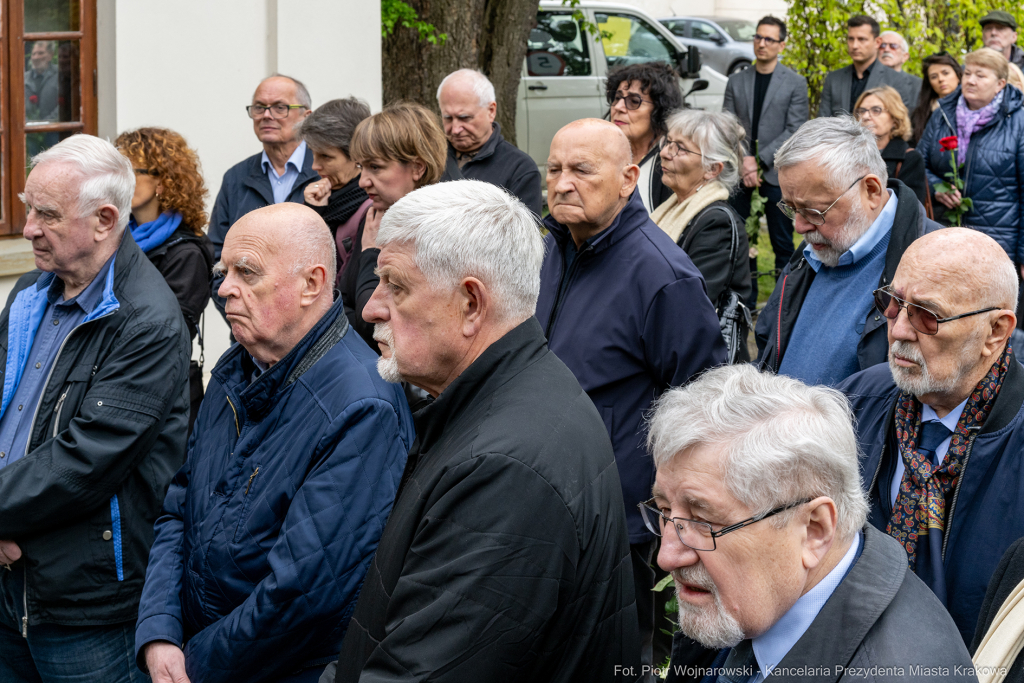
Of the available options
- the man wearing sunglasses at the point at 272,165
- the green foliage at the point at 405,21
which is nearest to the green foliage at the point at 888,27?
the green foliage at the point at 405,21

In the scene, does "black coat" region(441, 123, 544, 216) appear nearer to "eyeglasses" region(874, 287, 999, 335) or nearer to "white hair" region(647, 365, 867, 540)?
"eyeglasses" region(874, 287, 999, 335)

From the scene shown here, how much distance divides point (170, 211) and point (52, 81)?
2512mm

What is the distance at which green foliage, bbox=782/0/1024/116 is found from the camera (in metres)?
11.5

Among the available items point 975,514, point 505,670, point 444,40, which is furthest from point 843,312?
point 444,40

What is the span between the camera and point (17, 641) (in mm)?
3387

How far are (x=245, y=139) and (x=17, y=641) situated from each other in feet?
14.2

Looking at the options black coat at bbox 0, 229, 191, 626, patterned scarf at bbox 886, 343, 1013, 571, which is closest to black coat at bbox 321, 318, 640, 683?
patterned scarf at bbox 886, 343, 1013, 571

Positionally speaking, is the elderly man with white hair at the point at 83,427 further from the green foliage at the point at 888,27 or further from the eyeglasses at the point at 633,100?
the green foliage at the point at 888,27

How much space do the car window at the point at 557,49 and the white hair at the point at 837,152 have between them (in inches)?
339

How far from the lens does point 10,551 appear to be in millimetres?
3232

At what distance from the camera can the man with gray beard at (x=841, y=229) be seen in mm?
3566

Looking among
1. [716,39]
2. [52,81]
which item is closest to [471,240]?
[52,81]

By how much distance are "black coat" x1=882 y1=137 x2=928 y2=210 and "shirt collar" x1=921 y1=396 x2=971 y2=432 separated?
475 centimetres

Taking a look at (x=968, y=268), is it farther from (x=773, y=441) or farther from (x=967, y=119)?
(x=967, y=119)
